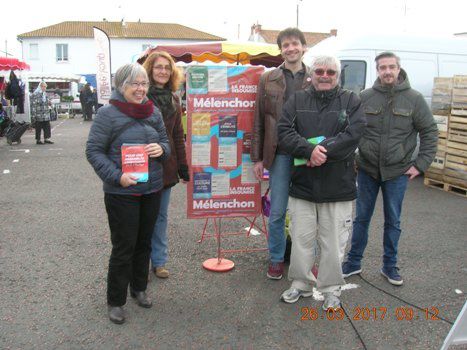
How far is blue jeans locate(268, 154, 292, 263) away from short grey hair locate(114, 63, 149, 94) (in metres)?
1.40

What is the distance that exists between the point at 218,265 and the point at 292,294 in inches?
38.7

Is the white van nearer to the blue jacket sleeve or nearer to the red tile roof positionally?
the blue jacket sleeve

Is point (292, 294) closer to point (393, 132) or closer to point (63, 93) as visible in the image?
point (393, 132)

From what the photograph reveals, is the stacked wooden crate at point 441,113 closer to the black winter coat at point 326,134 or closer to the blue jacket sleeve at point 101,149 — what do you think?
the black winter coat at point 326,134

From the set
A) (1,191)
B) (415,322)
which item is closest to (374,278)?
(415,322)

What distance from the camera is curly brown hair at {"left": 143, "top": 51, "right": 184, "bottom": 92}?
3749mm

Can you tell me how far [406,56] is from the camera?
8820 mm

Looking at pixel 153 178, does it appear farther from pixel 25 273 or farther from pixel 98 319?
pixel 25 273

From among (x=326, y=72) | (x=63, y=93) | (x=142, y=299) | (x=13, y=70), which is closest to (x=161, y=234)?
(x=142, y=299)

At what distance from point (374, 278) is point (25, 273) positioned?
320cm

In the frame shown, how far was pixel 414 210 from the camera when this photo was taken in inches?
265

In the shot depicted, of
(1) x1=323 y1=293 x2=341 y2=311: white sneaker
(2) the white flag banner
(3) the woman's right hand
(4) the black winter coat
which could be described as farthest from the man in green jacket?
(2) the white flag banner

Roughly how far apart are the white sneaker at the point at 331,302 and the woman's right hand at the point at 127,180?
5.72ft
